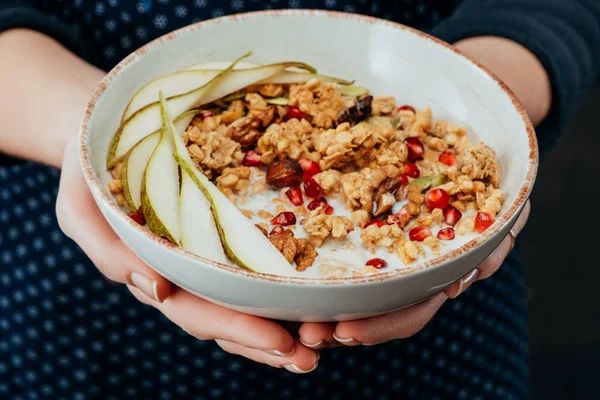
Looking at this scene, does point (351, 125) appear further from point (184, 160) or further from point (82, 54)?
point (82, 54)

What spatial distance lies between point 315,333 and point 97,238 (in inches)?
13.0

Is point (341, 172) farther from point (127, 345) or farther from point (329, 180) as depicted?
point (127, 345)

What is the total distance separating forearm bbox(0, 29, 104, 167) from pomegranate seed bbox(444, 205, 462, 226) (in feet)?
2.04

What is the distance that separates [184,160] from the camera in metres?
0.92

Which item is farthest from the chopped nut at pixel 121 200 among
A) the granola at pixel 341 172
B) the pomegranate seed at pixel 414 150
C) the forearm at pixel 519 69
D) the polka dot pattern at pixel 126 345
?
the forearm at pixel 519 69

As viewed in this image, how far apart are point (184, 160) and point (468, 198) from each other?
0.39 meters

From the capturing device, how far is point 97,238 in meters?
0.94

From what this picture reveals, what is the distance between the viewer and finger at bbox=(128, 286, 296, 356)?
33.9 inches

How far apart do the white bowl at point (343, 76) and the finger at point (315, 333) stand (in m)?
0.04

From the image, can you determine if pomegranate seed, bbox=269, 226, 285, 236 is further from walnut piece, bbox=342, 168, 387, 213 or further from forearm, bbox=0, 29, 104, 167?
forearm, bbox=0, 29, 104, 167

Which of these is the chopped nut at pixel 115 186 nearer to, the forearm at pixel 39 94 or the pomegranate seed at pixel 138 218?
the pomegranate seed at pixel 138 218

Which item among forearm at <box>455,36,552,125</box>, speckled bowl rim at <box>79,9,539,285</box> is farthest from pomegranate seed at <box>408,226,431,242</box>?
forearm at <box>455,36,552,125</box>

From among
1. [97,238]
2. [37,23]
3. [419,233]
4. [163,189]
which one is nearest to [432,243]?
[419,233]

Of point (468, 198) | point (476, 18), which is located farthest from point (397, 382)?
point (476, 18)
